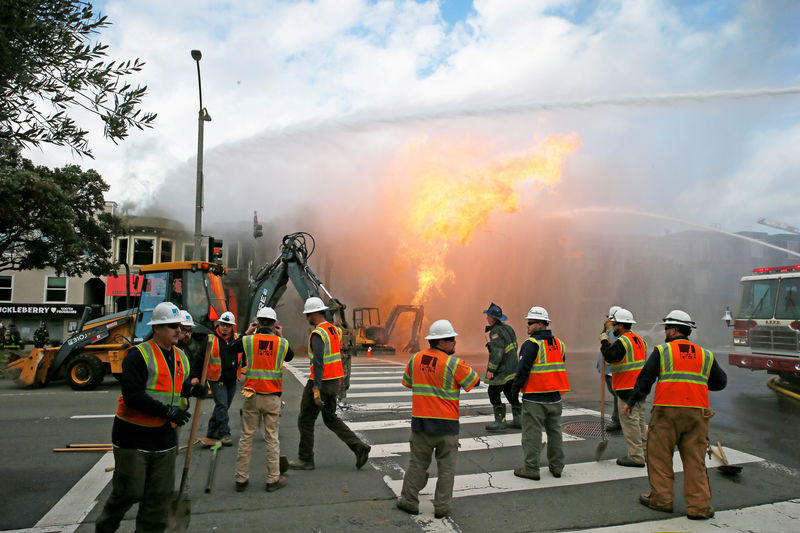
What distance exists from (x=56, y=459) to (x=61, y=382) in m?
7.77

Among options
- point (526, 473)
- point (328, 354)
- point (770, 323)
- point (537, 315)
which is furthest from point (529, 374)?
point (770, 323)

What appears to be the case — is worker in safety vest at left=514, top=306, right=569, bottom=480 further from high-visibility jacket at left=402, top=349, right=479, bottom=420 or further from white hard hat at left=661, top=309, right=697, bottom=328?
high-visibility jacket at left=402, top=349, right=479, bottom=420

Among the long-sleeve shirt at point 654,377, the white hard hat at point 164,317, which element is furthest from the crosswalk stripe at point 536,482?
the white hard hat at point 164,317

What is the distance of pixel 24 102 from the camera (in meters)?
4.21

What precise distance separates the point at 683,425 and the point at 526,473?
67.4 inches

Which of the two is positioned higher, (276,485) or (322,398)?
(322,398)

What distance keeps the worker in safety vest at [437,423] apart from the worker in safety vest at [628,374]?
2165mm

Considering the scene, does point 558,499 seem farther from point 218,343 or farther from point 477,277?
point 477,277

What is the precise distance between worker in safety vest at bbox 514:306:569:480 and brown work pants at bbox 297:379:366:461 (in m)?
1.89

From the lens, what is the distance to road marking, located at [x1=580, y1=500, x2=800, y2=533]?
14.0 feet

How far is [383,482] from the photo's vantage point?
17.6ft

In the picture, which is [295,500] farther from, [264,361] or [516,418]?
[516,418]

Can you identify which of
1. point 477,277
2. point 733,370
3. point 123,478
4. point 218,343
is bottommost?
point 733,370

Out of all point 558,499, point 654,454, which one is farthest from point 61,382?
point 654,454
